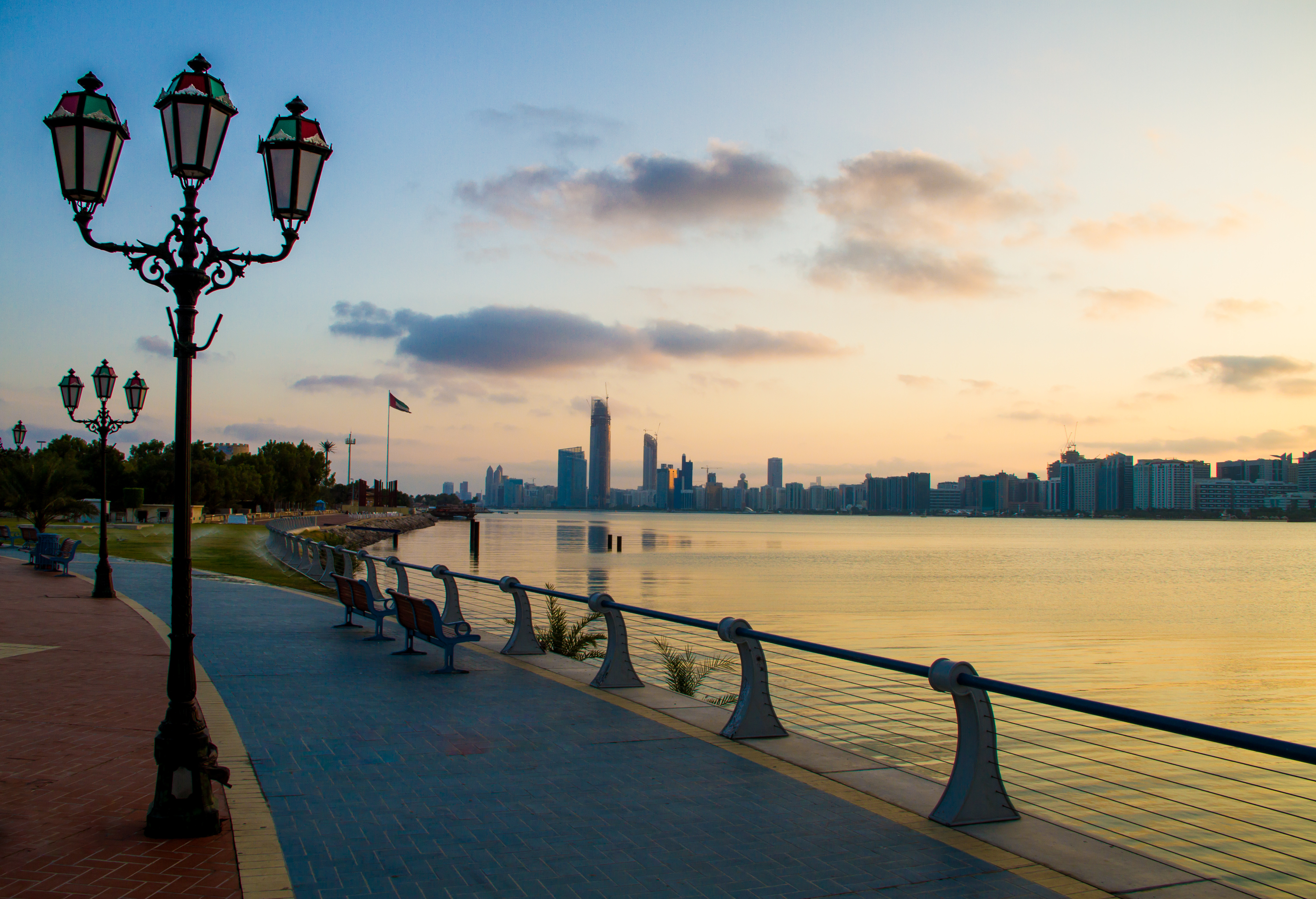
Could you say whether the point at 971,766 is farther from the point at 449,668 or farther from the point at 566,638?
the point at 566,638

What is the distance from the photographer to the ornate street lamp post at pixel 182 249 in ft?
17.4

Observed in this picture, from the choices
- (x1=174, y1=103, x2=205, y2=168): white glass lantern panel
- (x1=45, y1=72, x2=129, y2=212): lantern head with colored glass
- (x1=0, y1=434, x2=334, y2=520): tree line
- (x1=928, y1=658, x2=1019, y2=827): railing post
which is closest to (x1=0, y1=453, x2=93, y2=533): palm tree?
(x1=0, y1=434, x2=334, y2=520): tree line

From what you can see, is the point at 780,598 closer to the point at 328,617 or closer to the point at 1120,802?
the point at 328,617

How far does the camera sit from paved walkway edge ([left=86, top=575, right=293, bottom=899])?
4.57m

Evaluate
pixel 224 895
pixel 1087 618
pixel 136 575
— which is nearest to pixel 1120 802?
pixel 224 895

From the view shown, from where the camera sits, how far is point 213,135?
5766mm

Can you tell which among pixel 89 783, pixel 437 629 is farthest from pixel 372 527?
pixel 89 783

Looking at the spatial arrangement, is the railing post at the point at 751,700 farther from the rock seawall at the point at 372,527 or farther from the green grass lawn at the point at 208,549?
the rock seawall at the point at 372,527

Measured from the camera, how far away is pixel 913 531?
6319 inches

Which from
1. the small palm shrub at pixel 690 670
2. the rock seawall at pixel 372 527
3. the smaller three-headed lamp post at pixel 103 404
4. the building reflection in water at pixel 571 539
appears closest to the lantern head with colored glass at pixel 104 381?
the smaller three-headed lamp post at pixel 103 404

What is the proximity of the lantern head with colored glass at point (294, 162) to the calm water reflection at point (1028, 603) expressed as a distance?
15480 millimetres

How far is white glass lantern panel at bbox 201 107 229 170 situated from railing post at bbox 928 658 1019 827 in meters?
5.44

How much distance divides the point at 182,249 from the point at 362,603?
878 cm

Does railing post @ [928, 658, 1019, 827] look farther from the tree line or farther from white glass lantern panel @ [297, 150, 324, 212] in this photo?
the tree line
